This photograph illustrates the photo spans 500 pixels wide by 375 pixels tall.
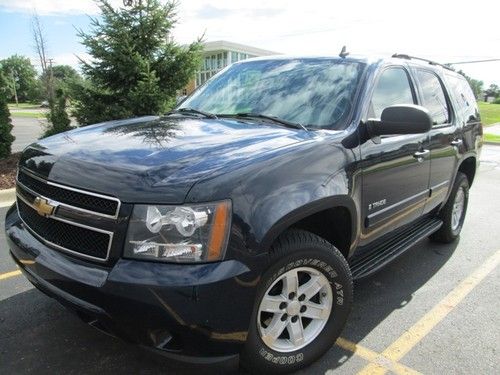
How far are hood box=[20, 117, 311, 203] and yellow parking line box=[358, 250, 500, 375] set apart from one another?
1.51 m

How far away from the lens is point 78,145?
2742mm

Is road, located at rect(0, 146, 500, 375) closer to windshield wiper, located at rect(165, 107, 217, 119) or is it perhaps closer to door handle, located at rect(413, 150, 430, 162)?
door handle, located at rect(413, 150, 430, 162)

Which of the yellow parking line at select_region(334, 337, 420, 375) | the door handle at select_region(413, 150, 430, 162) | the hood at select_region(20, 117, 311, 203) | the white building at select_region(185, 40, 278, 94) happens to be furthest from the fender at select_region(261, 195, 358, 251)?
the white building at select_region(185, 40, 278, 94)

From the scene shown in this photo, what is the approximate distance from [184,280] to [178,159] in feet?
2.14

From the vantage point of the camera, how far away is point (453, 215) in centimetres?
505

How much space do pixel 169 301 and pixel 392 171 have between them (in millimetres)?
2031

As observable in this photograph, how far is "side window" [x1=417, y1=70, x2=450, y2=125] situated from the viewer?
4.19 metres

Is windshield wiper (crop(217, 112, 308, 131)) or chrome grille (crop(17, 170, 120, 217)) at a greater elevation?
windshield wiper (crop(217, 112, 308, 131))

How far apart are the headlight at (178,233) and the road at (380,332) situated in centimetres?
57

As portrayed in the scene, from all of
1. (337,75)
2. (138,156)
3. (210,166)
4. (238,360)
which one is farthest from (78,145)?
(337,75)

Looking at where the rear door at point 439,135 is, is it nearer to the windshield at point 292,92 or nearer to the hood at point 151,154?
the windshield at point 292,92

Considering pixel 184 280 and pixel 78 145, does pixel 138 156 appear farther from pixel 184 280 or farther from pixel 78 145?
pixel 184 280

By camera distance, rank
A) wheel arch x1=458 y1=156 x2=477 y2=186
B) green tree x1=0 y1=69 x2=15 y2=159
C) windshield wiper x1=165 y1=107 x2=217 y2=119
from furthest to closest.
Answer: green tree x1=0 y1=69 x2=15 y2=159, wheel arch x1=458 y1=156 x2=477 y2=186, windshield wiper x1=165 y1=107 x2=217 y2=119

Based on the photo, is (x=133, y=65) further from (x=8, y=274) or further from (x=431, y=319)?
(x=431, y=319)
